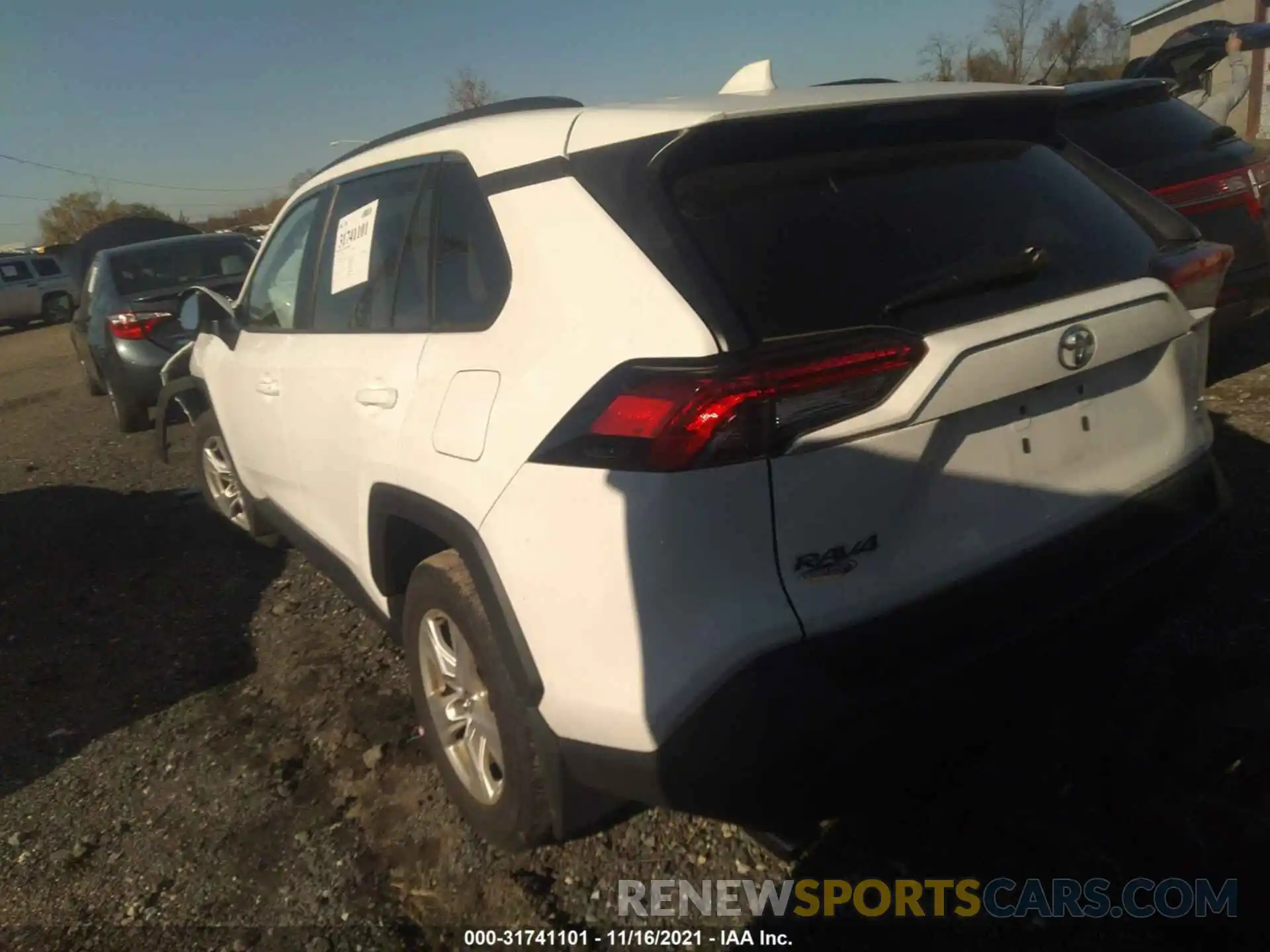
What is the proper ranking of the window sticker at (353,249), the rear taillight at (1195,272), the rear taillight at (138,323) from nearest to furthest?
the rear taillight at (1195,272)
the window sticker at (353,249)
the rear taillight at (138,323)

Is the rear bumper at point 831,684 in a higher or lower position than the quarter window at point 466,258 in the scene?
lower

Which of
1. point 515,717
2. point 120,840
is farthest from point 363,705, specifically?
point 515,717

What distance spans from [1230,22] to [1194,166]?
673 inches

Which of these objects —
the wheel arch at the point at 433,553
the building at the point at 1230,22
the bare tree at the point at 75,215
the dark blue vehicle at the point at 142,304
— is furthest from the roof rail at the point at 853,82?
the bare tree at the point at 75,215

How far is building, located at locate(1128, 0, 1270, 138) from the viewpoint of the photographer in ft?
64.4

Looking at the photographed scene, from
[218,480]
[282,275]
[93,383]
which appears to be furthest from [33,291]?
[282,275]

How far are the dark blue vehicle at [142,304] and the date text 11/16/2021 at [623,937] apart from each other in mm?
6553

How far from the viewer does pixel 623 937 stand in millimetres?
2340

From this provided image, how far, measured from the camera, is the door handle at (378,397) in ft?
8.68

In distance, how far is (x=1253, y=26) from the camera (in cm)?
840

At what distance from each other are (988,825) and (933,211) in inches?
60.6

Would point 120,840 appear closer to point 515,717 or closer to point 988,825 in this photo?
point 515,717

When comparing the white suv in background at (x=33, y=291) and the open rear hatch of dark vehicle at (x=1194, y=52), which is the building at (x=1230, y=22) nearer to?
the open rear hatch of dark vehicle at (x=1194, y=52)

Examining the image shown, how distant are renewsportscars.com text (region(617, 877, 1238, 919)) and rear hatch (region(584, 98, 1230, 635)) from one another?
0.85 meters
